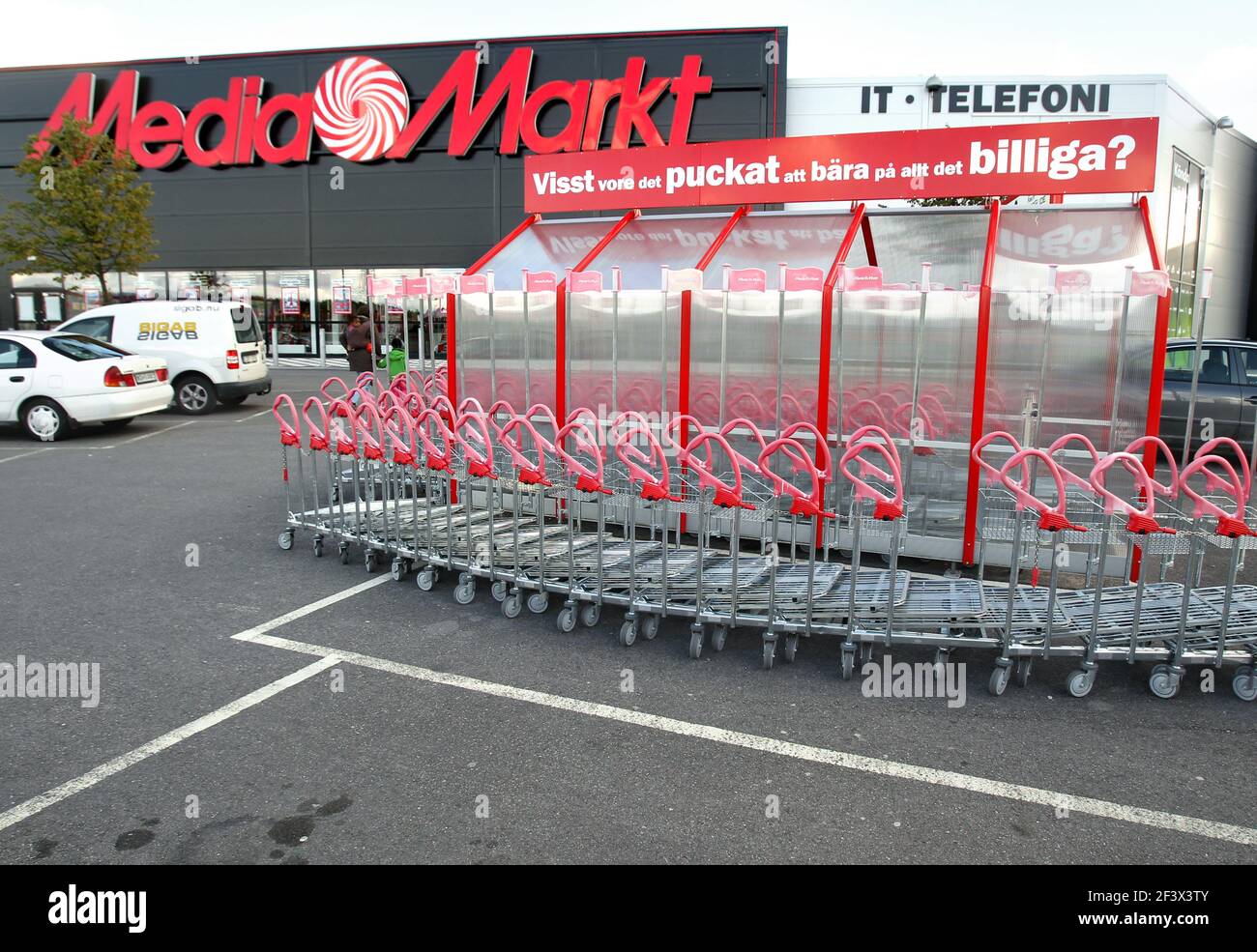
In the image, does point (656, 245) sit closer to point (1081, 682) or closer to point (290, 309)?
point (1081, 682)

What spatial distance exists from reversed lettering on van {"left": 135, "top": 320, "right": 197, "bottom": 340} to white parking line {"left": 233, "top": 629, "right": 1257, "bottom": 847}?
1215cm

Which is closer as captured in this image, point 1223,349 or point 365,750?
point 365,750

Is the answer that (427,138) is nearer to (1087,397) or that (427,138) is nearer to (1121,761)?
(1087,397)

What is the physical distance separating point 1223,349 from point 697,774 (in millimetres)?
10532

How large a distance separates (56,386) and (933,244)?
11875mm

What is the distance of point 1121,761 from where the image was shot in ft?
13.0

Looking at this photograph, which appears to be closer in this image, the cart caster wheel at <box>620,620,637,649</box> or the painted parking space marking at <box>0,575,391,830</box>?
the painted parking space marking at <box>0,575,391,830</box>

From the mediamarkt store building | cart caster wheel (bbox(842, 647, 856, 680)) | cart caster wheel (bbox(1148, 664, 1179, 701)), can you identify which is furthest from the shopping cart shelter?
the mediamarkt store building

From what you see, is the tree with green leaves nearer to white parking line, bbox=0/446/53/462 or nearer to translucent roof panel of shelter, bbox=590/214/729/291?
white parking line, bbox=0/446/53/462

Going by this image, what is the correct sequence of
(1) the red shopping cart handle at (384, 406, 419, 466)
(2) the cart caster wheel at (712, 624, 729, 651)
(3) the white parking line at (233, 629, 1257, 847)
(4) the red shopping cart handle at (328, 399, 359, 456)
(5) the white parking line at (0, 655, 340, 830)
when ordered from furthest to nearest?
(4) the red shopping cart handle at (328, 399, 359, 456) → (1) the red shopping cart handle at (384, 406, 419, 466) → (2) the cart caster wheel at (712, 624, 729, 651) → (5) the white parking line at (0, 655, 340, 830) → (3) the white parking line at (233, 629, 1257, 847)

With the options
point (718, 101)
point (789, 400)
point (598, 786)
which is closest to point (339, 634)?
point (598, 786)

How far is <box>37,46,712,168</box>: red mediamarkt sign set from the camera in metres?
22.2

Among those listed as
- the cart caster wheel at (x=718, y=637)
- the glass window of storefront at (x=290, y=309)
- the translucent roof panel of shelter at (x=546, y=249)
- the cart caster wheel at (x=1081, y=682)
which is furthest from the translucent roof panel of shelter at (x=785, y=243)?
the glass window of storefront at (x=290, y=309)

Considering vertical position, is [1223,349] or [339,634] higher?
[1223,349]
